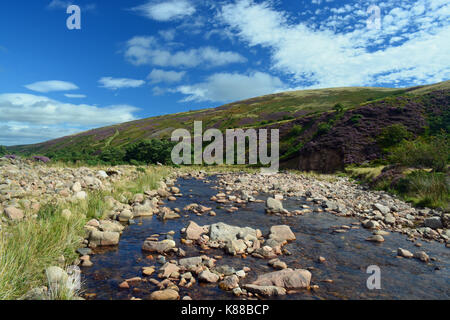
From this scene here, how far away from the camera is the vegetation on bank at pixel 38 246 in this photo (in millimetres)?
4785

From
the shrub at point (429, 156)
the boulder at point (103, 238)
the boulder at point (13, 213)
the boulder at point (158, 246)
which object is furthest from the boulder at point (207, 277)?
the shrub at point (429, 156)

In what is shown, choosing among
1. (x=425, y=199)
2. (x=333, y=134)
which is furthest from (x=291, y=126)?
(x=425, y=199)

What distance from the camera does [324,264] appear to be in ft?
24.0

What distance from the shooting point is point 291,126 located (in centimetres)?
6159

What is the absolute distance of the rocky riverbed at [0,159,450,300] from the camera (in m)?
5.87

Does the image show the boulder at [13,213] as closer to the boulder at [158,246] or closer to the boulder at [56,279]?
the boulder at [56,279]

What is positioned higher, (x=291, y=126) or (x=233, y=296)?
(x=291, y=126)

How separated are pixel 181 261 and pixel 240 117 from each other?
8936 cm

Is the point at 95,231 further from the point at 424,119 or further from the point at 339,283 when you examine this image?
the point at 424,119

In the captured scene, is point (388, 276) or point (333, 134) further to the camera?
point (333, 134)

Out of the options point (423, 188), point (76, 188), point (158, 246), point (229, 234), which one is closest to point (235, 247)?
point (229, 234)

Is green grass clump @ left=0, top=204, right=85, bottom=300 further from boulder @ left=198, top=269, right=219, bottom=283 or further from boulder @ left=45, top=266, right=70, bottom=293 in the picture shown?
boulder @ left=198, top=269, right=219, bottom=283
